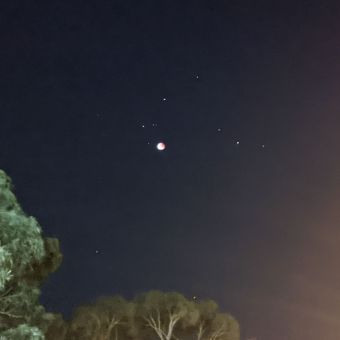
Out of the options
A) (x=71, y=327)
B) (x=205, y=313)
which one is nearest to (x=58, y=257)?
(x=71, y=327)

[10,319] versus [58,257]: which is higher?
[58,257]

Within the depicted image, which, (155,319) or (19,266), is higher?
(155,319)

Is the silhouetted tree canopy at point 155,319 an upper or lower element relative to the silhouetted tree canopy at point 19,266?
upper

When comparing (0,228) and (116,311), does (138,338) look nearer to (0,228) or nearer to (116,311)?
(116,311)

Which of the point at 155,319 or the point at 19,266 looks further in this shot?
the point at 155,319

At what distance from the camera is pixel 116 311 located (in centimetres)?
4350

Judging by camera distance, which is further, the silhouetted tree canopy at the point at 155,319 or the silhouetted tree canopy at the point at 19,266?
the silhouetted tree canopy at the point at 155,319

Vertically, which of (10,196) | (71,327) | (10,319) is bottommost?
(10,319)

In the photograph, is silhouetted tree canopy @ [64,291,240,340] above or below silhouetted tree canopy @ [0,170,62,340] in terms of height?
above

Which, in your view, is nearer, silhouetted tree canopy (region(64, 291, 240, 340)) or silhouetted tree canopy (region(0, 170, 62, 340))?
silhouetted tree canopy (region(0, 170, 62, 340))

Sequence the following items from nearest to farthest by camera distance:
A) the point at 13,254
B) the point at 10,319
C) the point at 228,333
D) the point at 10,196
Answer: the point at 13,254, the point at 10,196, the point at 10,319, the point at 228,333

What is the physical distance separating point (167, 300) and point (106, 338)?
4526mm

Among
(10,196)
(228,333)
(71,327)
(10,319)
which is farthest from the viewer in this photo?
(228,333)

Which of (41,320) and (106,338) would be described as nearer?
(41,320)
